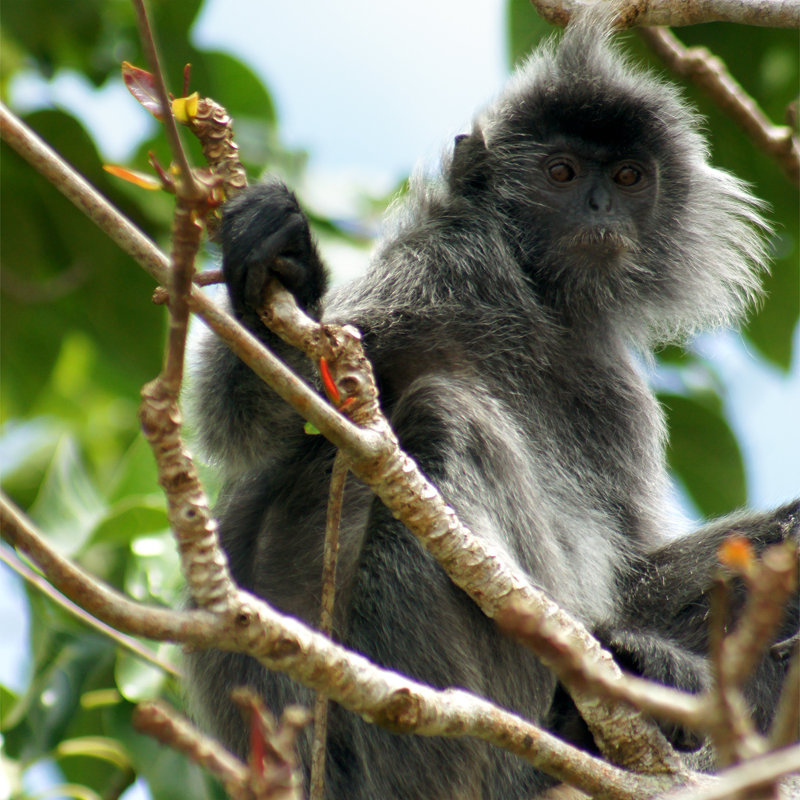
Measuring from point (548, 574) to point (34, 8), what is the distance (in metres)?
3.49

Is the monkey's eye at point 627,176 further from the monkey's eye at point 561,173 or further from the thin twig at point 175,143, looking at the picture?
the thin twig at point 175,143

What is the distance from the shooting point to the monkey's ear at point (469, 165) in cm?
427

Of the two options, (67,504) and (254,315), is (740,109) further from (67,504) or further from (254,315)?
(67,504)

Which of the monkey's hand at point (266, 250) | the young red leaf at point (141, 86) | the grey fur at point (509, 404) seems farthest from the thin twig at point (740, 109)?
the young red leaf at point (141, 86)

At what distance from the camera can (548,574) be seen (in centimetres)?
334

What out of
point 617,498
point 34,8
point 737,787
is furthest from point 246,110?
point 737,787

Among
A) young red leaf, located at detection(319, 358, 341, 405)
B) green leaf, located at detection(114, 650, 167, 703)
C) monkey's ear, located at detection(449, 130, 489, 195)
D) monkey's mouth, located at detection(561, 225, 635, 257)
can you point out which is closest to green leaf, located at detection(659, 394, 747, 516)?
monkey's mouth, located at detection(561, 225, 635, 257)

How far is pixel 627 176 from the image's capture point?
4.21m

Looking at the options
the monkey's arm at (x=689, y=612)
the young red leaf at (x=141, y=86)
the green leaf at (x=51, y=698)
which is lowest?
the green leaf at (x=51, y=698)

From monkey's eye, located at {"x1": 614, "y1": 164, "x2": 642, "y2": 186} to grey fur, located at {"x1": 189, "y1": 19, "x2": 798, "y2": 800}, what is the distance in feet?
0.05

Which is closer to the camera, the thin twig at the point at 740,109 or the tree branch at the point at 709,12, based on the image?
the tree branch at the point at 709,12

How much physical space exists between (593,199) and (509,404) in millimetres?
820

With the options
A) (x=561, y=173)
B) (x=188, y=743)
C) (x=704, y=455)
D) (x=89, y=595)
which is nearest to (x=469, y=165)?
(x=561, y=173)

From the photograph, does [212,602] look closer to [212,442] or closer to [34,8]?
[212,442]
